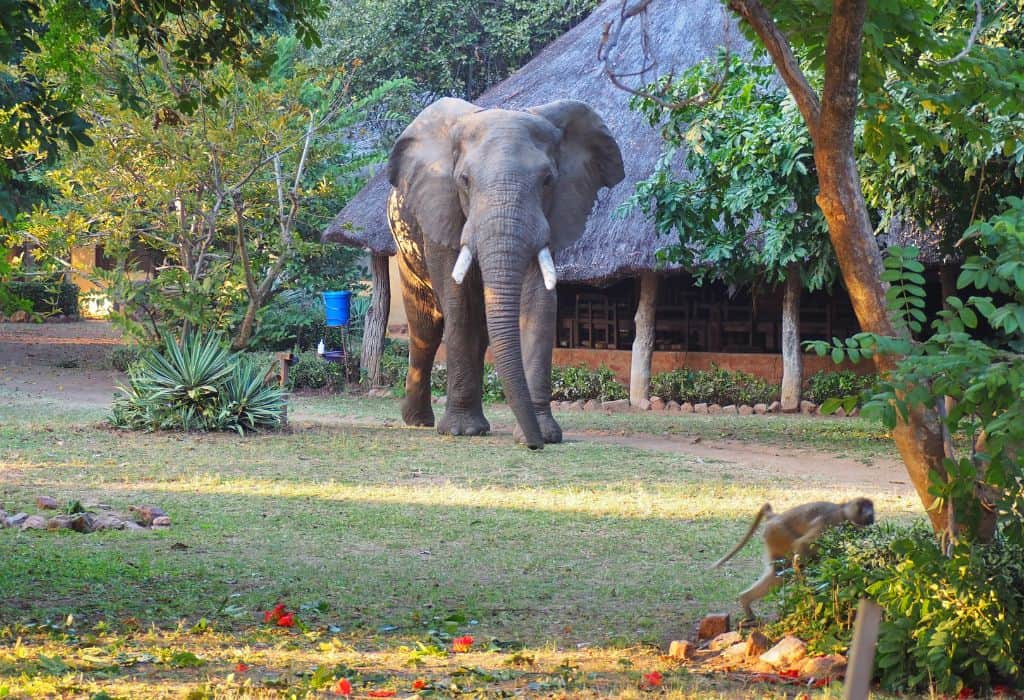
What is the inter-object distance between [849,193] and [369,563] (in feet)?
11.5

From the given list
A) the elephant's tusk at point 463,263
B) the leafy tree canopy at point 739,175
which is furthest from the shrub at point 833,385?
the elephant's tusk at point 463,263

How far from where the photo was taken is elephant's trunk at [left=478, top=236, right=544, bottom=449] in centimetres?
1263

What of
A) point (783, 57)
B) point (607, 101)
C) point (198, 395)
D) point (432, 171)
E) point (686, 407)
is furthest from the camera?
point (607, 101)

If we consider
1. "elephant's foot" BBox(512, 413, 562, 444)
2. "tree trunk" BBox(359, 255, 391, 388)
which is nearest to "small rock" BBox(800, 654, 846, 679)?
"elephant's foot" BBox(512, 413, 562, 444)

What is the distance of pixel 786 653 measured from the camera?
5.31 meters

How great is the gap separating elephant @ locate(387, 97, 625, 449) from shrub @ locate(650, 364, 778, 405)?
241 inches

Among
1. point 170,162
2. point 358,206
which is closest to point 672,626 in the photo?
point 170,162

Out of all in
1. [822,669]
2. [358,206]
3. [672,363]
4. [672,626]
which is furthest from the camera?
[358,206]

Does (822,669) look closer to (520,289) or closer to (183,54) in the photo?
(183,54)

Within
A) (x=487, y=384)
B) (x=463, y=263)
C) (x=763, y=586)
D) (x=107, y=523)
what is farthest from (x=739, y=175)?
(x=763, y=586)

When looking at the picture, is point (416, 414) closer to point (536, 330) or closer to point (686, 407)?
point (536, 330)

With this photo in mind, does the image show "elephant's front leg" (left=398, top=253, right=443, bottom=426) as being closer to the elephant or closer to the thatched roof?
the elephant

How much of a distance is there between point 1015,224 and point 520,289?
8.30 metres

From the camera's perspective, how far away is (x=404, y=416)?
53.1ft
